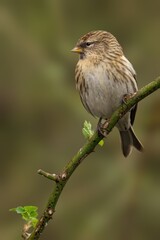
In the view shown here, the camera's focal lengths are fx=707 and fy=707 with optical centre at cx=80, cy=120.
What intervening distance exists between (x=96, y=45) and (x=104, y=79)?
172 millimetres

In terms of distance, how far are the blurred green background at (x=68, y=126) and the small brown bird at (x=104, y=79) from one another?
0.75 metres

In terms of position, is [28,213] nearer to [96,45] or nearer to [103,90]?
[103,90]

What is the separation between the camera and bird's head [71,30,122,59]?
196cm

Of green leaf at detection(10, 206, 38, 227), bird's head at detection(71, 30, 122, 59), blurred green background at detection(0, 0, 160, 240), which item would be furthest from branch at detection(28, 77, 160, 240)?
blurred green background at detection(0, 0, 160, 240)

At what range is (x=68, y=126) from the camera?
2.83m

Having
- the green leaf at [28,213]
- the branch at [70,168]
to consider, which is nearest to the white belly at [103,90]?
the branch at [70,168]

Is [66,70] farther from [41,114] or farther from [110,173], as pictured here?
[110,173]

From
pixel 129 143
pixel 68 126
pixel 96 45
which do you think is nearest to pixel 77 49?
pixel 96 45

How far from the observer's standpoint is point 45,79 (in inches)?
113

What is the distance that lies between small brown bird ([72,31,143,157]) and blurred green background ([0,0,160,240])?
0.75 metres

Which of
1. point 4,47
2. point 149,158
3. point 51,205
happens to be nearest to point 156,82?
point 51,205

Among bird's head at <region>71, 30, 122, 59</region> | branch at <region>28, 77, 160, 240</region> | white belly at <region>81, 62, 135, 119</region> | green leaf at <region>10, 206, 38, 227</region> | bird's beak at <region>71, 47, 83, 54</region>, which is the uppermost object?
bird's head at <region>71, 30, 122, 59</region>

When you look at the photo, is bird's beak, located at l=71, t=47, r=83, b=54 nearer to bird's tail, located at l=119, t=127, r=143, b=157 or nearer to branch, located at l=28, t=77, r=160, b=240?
bird's tail, located at l=119, t=127, r=143, b=157

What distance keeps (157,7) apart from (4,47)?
0.66m
